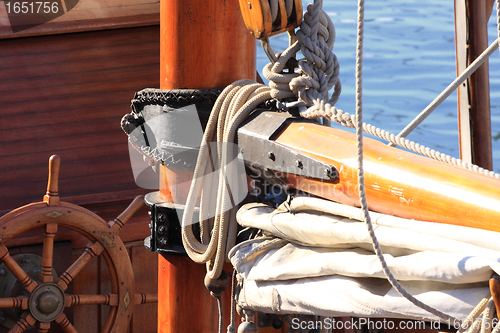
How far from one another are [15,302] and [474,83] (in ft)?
7.95

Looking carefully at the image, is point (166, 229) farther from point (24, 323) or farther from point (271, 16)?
point (24, 323)

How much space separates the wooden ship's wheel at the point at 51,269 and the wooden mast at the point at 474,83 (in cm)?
180

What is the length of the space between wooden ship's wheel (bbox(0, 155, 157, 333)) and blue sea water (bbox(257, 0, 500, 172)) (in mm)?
3500

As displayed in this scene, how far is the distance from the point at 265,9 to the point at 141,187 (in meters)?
1.71

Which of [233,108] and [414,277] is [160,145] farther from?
[414,277]

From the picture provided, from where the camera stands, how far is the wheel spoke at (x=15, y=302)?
1950mm

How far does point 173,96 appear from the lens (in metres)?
1.25

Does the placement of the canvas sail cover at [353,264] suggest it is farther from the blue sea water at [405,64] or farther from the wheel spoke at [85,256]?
the blue sea water at [405,64]

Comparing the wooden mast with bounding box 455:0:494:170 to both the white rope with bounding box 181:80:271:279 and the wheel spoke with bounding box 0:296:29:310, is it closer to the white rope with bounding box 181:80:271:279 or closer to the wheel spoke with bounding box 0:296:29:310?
the white rope with bounding box 181:80:271:279

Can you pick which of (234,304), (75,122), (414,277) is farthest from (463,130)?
(414,277)

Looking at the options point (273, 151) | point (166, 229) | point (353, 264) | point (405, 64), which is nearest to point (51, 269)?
point (166, 229)

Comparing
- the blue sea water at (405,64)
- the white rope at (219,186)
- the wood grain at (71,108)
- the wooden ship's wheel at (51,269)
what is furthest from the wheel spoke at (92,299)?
the blue sea water at (405,64)

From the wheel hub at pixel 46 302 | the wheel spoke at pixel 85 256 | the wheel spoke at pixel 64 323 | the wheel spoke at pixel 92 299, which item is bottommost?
the wheel spoke at pixel 64 323

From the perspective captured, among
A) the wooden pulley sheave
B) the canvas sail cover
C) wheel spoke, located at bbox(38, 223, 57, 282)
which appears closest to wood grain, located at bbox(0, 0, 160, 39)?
wheel spoke, located at bbox(38, 223, 57, 282)
